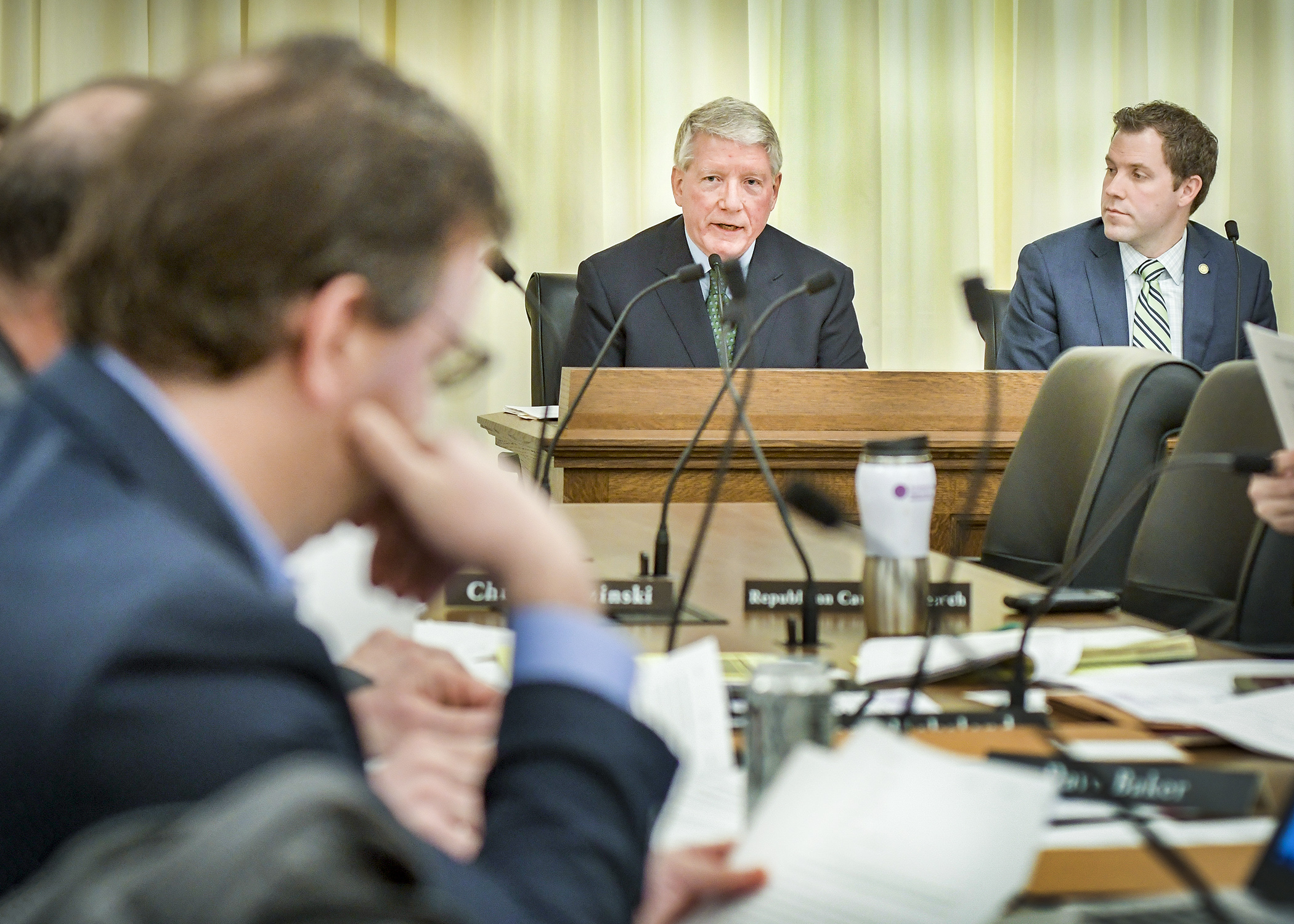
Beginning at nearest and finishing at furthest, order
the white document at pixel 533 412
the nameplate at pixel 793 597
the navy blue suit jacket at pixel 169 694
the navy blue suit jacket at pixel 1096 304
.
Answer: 1. the navy blue suit jacket at pixel 169 694
2. the nameplate at pixel 793 597
3. the white document at pixel 533 412
4. the navy blue suit jacket at pixel 1096 304

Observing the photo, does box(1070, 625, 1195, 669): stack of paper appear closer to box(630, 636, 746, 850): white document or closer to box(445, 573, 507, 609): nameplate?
box(630, 636, 746, 850): white document

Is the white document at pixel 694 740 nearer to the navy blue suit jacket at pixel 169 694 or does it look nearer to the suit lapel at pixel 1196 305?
the navy blue suit jacket at pixel 169 694

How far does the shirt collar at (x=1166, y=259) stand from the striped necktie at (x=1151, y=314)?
0.02 meters

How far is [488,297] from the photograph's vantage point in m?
5.39

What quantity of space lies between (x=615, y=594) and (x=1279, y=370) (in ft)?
2.55

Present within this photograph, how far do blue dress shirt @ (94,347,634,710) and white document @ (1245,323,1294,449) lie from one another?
932 millimetres

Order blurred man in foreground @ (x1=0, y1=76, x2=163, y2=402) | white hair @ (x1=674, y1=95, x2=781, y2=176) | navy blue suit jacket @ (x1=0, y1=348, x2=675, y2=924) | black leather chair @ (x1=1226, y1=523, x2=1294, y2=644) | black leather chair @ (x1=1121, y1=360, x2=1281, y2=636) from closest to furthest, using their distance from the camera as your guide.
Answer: navy blue suit jacket @ (x1=0, y1=348, x2=675, y2=924) → blurred man in foreground @ (x1=0, y1=76, x2=163, y2=402) → black leather chair @ (x1=1226, y1=523, x2=1294, y2=644) → black leather chair @ (x1=1121, y1=360, x2=1281, y2=636) → white hair @ (x1=674, y1=95, x2=781, y2=176)

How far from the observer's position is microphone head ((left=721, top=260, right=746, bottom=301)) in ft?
5.87

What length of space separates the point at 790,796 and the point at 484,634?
0.73m

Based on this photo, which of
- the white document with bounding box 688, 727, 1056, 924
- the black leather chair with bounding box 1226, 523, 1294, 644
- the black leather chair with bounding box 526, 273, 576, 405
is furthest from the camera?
the black leather chair with bounding box 526, 273, 576, 405

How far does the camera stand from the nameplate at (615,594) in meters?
1.59

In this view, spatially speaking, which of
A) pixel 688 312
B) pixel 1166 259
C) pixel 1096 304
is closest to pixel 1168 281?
pixel 1166 259

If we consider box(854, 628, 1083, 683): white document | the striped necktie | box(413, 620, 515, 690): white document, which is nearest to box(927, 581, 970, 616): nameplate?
box(854, 628, 1083, 683): white document

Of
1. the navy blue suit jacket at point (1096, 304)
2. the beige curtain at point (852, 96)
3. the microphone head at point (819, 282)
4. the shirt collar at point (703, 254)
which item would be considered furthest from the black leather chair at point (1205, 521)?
the beige curtain at point (852, 96)
